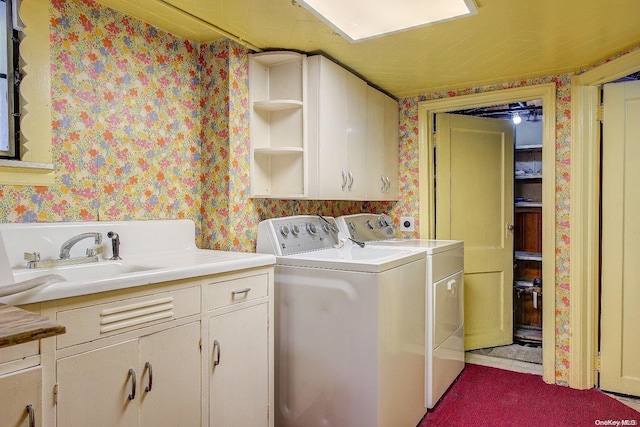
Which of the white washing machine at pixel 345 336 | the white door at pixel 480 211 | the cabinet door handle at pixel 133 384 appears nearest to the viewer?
the cabinet door handle at pixel 133 384

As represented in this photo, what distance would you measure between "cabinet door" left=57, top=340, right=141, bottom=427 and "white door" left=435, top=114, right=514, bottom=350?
103 inches

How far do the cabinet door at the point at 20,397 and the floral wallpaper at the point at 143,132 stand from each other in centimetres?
74

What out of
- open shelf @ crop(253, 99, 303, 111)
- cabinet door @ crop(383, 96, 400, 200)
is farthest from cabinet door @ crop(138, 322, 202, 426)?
cabinet door @ crop(383, 96, 400, 200)

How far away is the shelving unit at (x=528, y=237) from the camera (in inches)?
158

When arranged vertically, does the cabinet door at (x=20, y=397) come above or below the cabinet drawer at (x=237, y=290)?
below

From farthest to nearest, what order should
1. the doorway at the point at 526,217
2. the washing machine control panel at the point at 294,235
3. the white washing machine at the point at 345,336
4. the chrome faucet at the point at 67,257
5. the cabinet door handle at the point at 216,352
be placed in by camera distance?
the doorway at the point at 526,217 → the washing machine control panel at the point at 294,235 → the white washing machine at the point at 345,336 → the cabinet door handle at the point at 216,352 → the chrome faucet at the point at 67,257

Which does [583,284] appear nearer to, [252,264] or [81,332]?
[252,264]

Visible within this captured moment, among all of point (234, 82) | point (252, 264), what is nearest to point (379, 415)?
point (252, 264)

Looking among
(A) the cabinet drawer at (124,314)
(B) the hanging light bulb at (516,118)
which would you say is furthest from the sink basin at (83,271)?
(B) the hanging light bulb at (516,118)

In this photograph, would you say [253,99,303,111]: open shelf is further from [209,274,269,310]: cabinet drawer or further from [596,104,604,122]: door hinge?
[596,104,604,122]: door hinge

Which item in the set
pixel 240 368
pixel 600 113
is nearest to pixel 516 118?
pixel 600 113

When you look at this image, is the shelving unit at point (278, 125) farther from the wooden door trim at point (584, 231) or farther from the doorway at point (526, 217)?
the doorway at point (526, 217)

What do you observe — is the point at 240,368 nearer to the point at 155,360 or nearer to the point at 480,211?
the point at 155,360

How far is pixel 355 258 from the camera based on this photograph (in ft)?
7.00
